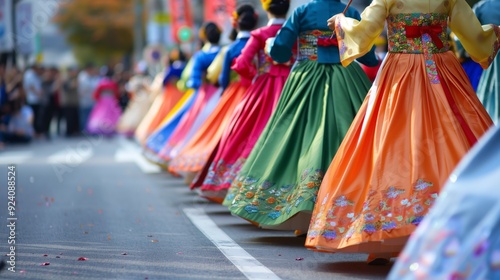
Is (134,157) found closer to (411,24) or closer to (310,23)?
(310,23)

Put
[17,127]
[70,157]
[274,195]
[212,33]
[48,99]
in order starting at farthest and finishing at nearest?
[48,99] → [17,127] → [70,157] → [212,33] → [274,195]

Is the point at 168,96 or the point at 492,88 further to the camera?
the point at 168,96

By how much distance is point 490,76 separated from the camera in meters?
11.0

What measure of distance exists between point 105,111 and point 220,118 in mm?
19547

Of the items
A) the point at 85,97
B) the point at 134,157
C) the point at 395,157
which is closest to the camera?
the point at 395,157

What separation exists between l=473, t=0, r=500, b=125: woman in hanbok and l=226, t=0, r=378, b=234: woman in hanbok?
198 centimetres

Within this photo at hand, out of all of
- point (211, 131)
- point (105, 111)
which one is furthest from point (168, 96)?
point (105, 111)

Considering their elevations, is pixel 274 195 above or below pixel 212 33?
above

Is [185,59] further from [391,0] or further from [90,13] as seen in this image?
[90,13]

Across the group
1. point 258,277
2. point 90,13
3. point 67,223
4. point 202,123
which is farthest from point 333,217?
point 90,13

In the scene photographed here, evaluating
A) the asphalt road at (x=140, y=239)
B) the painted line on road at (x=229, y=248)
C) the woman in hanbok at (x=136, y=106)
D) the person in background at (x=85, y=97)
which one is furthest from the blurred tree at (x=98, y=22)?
the painted line on road at (x=229, y=248)

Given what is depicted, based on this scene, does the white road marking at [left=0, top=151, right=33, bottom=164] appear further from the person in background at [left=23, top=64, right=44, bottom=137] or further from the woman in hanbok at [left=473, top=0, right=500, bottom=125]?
the woman in hanbok at [left=473, top=0, right=500, bottom=125]

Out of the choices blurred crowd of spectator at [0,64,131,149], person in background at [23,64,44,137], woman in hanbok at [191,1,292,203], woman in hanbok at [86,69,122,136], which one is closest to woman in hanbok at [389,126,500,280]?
woman in hanbok at [191,1,292,203]

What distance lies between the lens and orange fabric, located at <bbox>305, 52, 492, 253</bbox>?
22.2 ft
